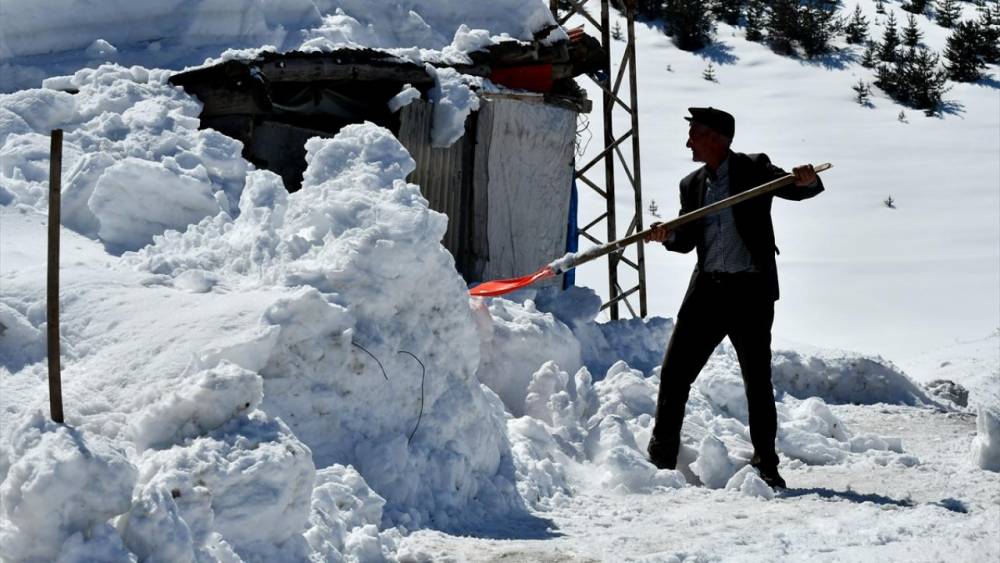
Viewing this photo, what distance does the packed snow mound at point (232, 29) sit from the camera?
8.62 meters

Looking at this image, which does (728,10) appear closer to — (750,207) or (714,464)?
(750,207)

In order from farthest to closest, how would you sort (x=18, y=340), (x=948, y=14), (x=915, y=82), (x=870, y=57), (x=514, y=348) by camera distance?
(x=948, y=14) < (x=870, y=57) < (x=915, y=82) < (x=514, y=348) < (x=18, y=340)

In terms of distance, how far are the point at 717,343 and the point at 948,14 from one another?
25406 mm

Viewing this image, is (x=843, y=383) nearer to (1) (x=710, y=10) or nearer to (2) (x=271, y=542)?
(2) (x=271, y=542)

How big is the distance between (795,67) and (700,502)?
22.8 metres

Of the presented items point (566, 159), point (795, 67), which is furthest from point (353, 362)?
point (795, 67)

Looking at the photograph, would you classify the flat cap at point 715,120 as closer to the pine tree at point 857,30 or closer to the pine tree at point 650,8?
the pine tree at point 857,30

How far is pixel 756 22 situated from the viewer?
28.5 meters

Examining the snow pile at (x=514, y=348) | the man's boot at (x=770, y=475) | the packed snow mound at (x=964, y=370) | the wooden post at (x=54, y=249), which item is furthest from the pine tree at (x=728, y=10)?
the wooden post at (x=54, y=249)

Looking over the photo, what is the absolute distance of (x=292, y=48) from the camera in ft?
30.5

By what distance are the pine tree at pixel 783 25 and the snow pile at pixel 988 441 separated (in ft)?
71.4

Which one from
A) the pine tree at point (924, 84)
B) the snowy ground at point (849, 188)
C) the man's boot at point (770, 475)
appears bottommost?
the snowy ground at point (849, 188)

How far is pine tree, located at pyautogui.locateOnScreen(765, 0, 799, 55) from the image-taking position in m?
27.2

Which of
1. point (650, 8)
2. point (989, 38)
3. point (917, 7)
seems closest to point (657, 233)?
point (989, 38)
